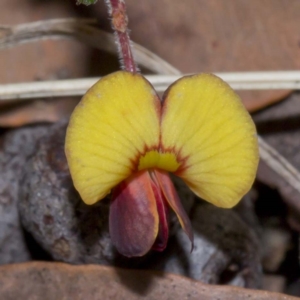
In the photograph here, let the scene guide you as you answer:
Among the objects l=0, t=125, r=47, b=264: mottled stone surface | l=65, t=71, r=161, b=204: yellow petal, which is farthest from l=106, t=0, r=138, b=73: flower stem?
l=0, t=125, r=47, b=264: mottled stone surface

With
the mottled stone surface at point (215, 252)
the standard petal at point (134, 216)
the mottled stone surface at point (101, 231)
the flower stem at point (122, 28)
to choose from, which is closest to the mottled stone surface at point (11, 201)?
the mottled stone surface at point (101, 231)

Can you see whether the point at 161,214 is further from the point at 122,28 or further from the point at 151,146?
the point at 122,28

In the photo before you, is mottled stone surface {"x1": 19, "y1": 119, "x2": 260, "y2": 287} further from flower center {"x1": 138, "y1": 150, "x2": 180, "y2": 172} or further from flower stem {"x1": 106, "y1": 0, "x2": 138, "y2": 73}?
flower stem {"x1": 106, "y1": 0, "x2": 138, "y2": 73}

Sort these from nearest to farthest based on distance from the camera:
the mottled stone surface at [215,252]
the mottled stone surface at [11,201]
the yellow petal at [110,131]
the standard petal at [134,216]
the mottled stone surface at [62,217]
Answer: the yellow petal at [110,131]
the standard petal at [134,216]
the mottled stone surface at [62,217]
the mottled stone surface at [215,252]
the mottled stone surface at [11,201]

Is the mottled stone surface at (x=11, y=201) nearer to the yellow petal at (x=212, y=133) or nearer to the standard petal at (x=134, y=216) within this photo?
the standard petal at (x=134, y=216)

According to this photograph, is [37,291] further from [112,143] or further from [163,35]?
[163,35]

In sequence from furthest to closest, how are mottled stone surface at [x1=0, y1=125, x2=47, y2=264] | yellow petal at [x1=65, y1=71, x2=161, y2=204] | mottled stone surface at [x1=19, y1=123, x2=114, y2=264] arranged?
mottled stone surface at [x1=0, y1=125, x2=47, y2=264] < mottled stone surface at [x1=19, y1=123, x2=114, y2=264] < yellow petal at [x1=65, y1=71, x2=161, y2=204]

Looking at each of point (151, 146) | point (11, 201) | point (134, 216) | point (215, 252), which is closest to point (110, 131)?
point (151, 146)
